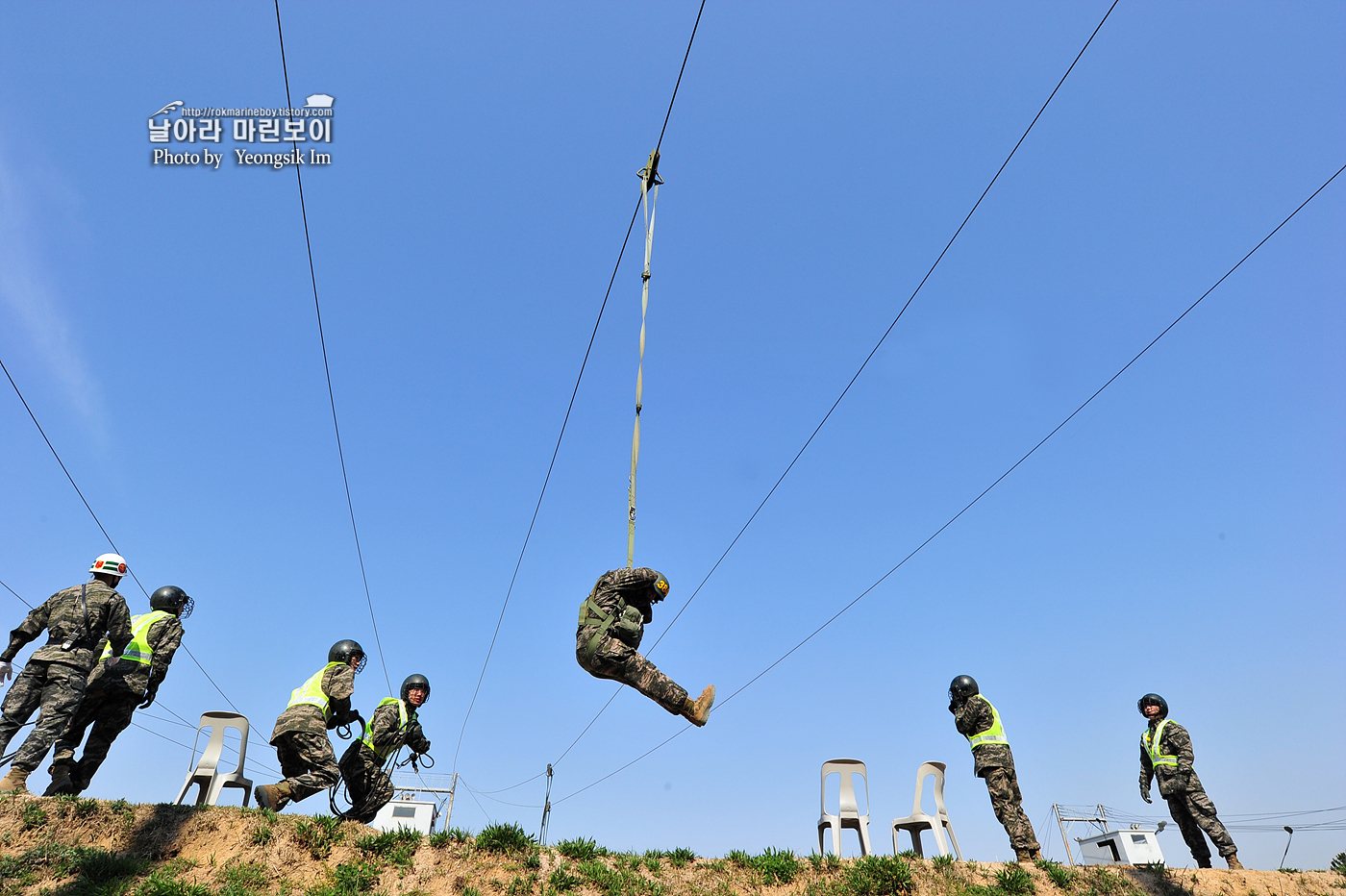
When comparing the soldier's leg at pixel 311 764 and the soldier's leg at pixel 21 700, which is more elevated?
the soldier's leg at pixel 21 700

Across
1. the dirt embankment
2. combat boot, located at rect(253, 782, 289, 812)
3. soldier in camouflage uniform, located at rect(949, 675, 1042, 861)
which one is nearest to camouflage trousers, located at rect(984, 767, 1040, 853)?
soldier in camouflage uniform, located at rect(949, 675, 1042, 861)

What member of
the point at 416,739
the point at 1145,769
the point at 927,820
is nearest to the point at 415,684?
the point at 416,739

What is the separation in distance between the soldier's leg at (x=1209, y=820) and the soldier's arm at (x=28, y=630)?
15189 millimetres

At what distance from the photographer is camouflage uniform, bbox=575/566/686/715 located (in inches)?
365

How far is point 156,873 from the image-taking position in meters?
6.98

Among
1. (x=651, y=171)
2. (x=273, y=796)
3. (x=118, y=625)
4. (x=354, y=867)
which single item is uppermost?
(x=651, y=171)

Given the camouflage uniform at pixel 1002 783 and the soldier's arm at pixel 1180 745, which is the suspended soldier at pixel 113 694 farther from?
the soldier's arm at pixel 1180 745

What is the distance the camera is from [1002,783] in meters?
10.4

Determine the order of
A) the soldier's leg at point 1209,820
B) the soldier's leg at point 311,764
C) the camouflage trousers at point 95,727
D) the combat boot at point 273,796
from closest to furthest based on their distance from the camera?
the combat boot at point 273,796 → the soldier's leg at point 311,764 → the camouflage trousers at point 95,727 → the soldier's leg at point 1209,820

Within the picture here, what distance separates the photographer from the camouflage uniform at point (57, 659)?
818cm

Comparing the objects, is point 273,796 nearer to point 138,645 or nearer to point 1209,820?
point 138,645

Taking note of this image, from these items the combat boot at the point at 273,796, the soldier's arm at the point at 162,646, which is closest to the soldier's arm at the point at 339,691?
the combat boot at the point at 273,796

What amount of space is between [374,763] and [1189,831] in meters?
11.7

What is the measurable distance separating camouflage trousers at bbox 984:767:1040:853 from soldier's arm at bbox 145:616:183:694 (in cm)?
1076
